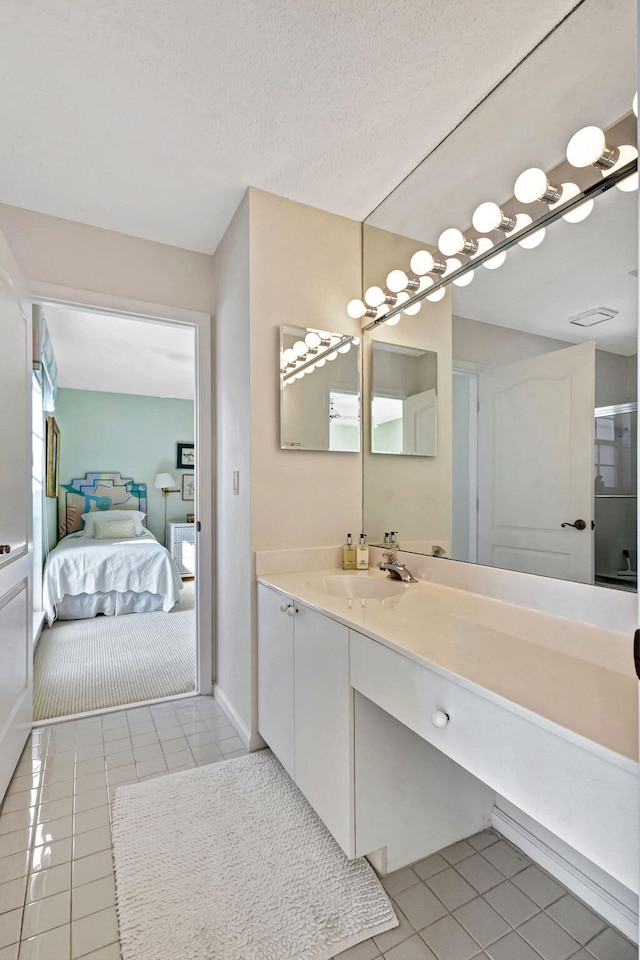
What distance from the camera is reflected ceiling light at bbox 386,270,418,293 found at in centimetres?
194

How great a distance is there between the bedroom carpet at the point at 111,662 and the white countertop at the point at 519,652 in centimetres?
159

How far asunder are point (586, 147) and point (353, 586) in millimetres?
1619

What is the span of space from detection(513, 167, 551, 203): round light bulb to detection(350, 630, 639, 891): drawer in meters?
1.38

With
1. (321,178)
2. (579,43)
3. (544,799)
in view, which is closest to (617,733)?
(544,799)

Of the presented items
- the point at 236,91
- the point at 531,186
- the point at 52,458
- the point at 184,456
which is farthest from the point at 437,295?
the point at 184,456

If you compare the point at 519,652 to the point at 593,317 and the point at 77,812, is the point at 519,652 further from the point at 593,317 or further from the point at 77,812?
the point at 77,812

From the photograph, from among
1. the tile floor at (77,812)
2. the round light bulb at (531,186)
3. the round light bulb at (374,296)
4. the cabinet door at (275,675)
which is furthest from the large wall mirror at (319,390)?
the tile floor at (77,812)

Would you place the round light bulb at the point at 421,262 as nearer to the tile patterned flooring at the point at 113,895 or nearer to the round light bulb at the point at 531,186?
the round light bulb at the point at 531,186

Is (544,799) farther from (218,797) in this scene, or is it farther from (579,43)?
(579,43)

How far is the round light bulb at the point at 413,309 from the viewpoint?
1944 millimetres

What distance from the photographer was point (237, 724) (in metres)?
2.17

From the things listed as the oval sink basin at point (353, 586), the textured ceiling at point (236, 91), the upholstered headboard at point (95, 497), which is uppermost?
the textured ceiling at point (236, 91)

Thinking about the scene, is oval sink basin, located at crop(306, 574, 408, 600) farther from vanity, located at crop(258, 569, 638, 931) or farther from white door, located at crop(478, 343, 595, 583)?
white door, located at crop(478, 343, 595, 583)

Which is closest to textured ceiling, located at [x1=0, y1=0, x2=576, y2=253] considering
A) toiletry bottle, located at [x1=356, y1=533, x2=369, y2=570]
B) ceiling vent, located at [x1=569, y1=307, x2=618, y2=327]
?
ceiling vent, located at [x1=569, y1=307, x2=618, y2=327]
